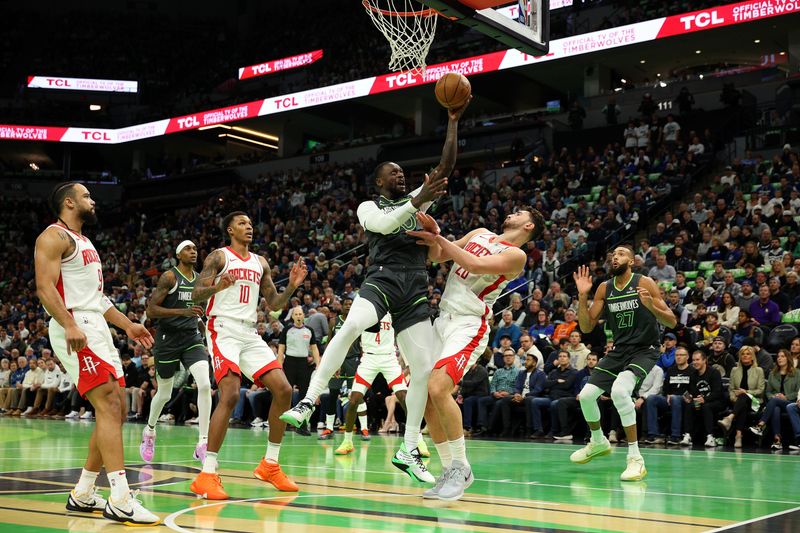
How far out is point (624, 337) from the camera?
8.84 metres

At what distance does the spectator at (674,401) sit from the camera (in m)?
12.3

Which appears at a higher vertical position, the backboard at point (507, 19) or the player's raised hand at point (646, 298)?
the backboard at point (507, 19)

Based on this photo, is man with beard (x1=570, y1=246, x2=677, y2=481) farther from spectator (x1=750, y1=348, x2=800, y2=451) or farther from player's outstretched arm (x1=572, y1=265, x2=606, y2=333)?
spectator (x1=750, y1=348, x2=800, y2=451)

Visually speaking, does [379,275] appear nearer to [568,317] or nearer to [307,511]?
[307,511]

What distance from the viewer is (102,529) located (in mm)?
5188

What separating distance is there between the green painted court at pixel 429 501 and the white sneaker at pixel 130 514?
65 millimetres

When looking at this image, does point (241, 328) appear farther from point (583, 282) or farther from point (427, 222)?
point (583, 282)

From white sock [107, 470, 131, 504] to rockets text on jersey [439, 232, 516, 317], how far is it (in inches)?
108

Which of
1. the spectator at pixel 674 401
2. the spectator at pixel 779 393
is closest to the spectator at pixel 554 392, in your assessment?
the spectator at pixel 674 401

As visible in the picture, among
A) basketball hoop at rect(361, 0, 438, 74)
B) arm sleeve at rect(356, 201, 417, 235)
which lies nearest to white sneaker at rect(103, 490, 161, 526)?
arm sleeve at rect(356, 201, 417, 235)

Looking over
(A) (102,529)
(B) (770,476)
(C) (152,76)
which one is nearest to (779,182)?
(B) (770,476)

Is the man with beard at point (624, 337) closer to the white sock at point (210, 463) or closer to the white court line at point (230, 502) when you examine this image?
the white court line at point (230, 502)

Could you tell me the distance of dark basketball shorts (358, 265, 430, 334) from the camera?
6.39m

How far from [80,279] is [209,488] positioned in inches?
71.9
